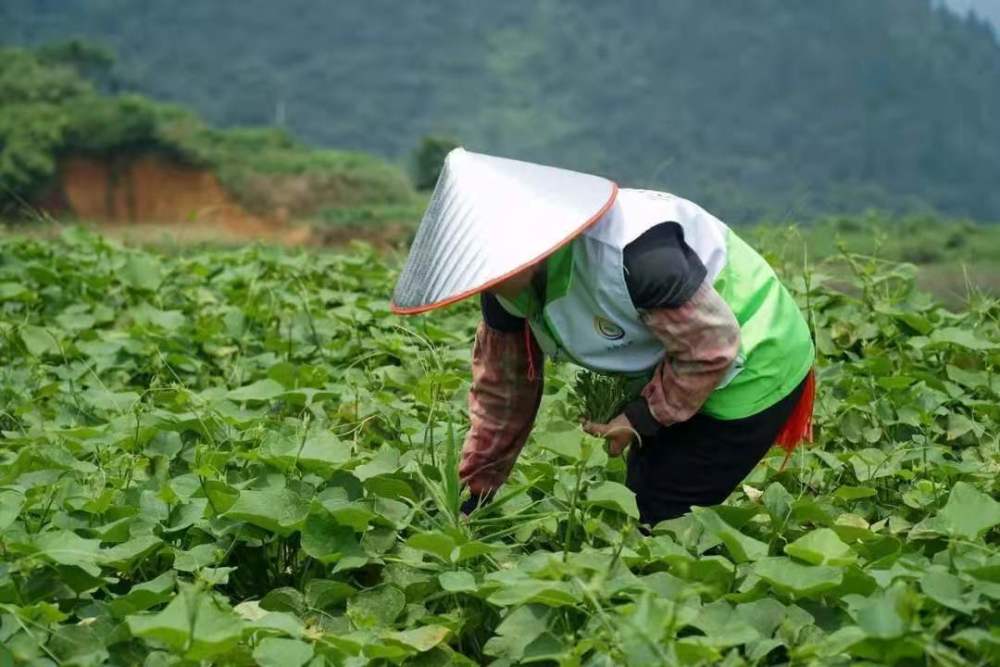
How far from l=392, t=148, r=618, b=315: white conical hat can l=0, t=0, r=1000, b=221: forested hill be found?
1153cm

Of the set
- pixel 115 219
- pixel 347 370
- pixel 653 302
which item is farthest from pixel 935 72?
pixel 653 302

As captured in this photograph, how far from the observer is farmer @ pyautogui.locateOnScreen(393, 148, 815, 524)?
218 centimetres

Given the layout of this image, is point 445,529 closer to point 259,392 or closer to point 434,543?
point 434,543

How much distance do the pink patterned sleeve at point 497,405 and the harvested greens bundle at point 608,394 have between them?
117 millimetres

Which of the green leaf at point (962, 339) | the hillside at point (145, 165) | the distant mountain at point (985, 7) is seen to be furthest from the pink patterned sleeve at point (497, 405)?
the distant mountain at point (985, 7)

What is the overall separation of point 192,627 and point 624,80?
15.9 m

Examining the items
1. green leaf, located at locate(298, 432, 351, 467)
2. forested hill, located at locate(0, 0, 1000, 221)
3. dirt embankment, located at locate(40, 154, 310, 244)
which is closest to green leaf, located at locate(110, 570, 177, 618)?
green leaf, located at locate(298, 432, 351, 467)

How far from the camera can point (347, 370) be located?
3.50m

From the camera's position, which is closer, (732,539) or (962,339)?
(732,539)

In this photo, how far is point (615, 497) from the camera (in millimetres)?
2281

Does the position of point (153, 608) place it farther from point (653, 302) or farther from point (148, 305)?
point (148, 305)

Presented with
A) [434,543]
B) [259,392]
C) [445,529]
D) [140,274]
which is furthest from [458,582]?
[140,274]

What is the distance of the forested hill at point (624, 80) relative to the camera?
49.6ft

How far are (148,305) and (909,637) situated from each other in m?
2.96
